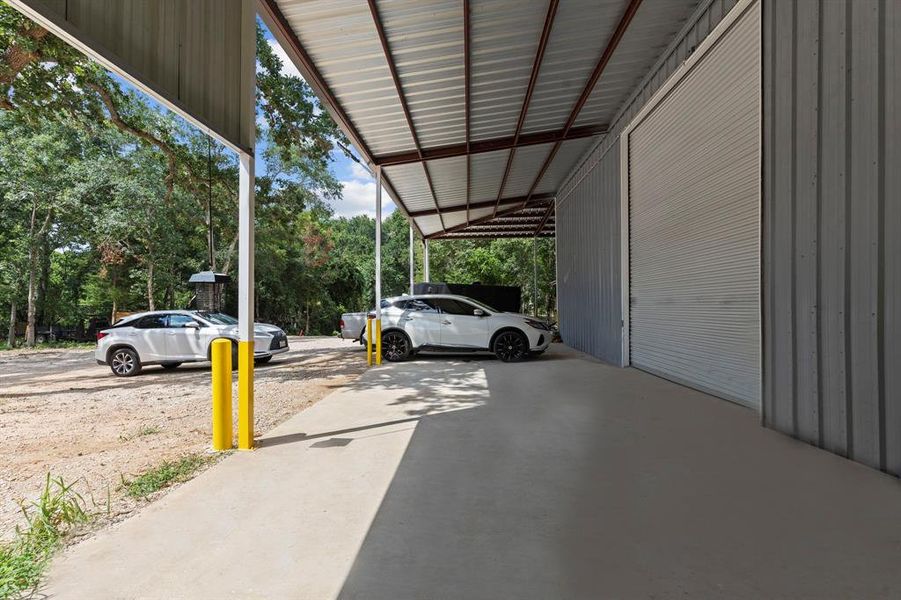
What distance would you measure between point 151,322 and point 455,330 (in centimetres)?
644

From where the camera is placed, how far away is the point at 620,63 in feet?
Result: 24.5

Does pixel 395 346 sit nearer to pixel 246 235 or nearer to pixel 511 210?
pixel 246 235

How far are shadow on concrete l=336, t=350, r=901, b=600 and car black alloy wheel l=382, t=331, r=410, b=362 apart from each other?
617 centimetres

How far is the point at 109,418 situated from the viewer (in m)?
5.90

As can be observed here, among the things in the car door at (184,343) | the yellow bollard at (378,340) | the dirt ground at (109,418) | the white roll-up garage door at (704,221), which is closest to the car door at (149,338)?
the car door at (184,343)

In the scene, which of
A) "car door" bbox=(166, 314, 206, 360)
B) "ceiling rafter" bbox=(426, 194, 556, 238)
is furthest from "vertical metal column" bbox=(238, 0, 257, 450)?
"ceiling rafter" bbox=(426, 194, 556, 238)

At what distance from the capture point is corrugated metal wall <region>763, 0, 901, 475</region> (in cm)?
336

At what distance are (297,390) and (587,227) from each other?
7.91 metres

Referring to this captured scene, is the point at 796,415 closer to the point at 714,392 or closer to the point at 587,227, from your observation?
the point at 714,392

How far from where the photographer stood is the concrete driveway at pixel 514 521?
2189 mm

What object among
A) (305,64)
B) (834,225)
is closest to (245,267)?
(305,64)

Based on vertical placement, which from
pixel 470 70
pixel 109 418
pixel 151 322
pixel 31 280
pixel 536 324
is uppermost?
pixel 470 70

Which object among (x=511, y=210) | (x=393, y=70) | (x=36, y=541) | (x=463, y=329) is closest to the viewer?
(x=36, y=541)

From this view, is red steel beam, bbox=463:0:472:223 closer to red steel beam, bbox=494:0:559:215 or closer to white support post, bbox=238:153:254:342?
red steel beam, bbox=494:0:559:215
